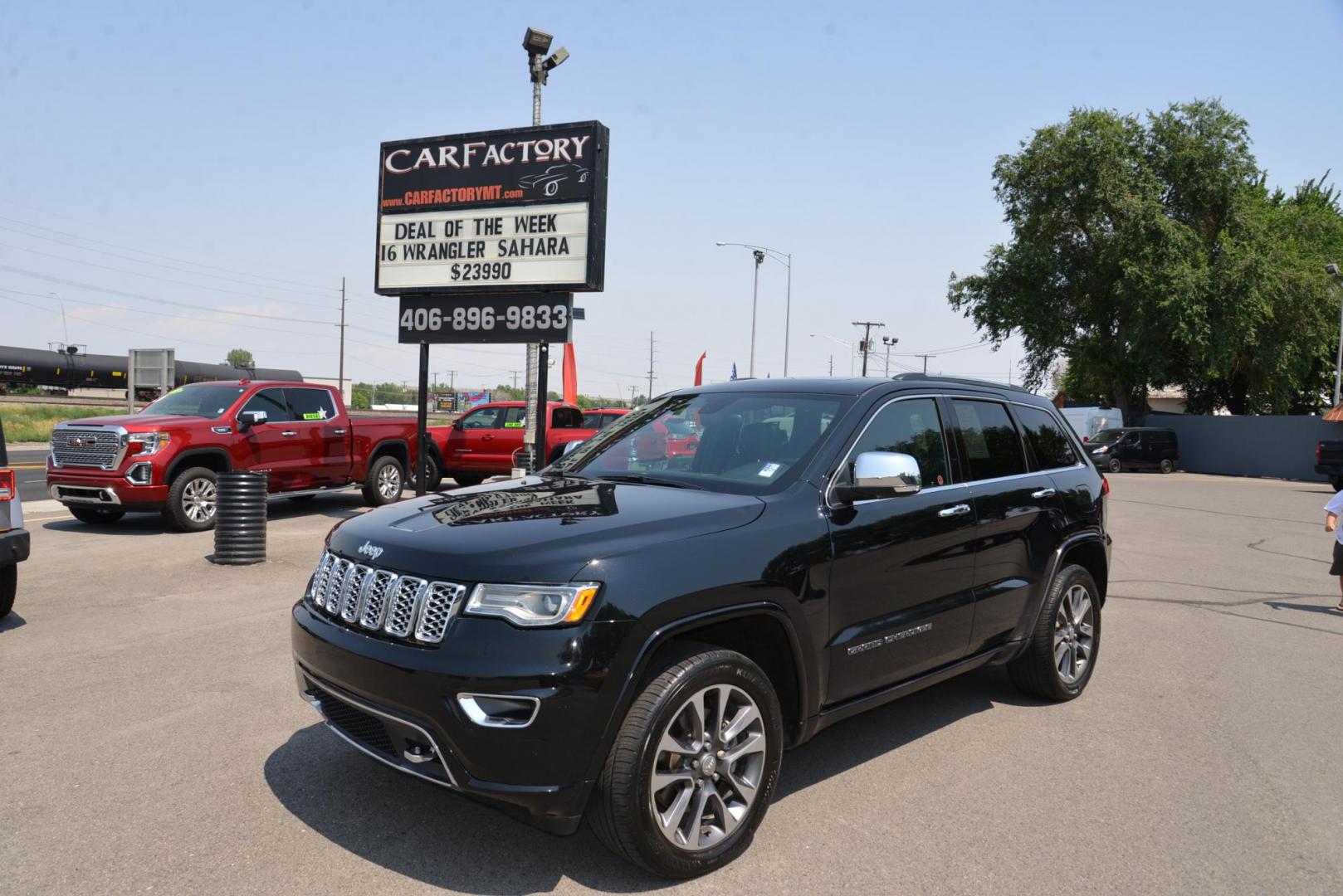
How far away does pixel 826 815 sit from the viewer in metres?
3.91

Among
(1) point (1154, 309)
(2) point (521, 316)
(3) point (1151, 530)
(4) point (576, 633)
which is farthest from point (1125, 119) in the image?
(4) point (576, 633)

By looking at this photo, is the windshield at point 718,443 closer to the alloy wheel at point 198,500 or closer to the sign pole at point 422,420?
the sign pole at point 422,420

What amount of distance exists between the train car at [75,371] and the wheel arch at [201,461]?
1774 inches

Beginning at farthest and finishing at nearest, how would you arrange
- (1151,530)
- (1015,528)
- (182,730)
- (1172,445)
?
(1172,445)
(1151,530)
(1015,528)
(182,730)

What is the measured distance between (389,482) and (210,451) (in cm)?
314

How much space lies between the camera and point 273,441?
42.8ft

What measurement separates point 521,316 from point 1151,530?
402 inches

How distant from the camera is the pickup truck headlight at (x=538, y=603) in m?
3.07

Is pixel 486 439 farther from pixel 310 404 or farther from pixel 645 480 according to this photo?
pixel 645 480

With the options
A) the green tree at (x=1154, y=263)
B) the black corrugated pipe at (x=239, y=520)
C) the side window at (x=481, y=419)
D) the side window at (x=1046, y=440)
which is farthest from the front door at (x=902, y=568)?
the green tree at (x=1154, y=263)

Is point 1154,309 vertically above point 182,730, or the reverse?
point 1154,309

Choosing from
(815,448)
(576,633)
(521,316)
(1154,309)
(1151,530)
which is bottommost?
(1151,530)

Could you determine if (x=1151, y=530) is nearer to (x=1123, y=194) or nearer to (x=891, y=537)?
(x=891, y=537)

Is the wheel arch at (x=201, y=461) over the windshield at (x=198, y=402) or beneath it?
beneath
